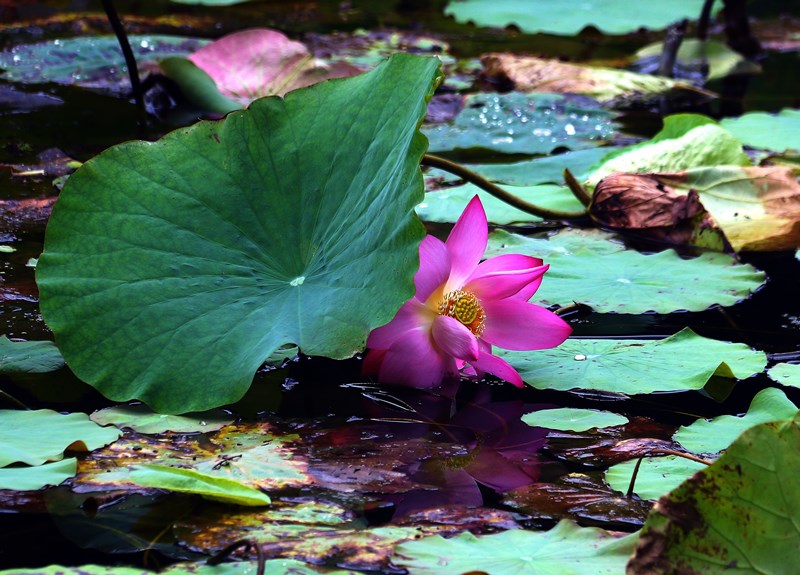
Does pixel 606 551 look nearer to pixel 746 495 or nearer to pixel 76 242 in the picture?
pixel 746 495

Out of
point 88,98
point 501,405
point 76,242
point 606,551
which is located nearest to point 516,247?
point 501,405

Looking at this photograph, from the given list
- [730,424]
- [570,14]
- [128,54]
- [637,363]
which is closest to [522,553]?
[730,424]

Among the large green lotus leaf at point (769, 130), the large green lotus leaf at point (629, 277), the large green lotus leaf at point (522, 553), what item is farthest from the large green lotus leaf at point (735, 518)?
the large green lotus leaf at point (769, 130)

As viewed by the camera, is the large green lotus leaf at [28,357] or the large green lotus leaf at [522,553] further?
the large green lotus leaf at [28,357]

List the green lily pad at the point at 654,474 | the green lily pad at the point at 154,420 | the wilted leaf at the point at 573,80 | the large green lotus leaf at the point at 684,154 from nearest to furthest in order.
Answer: the green lily pad at the point at 654,474 < the green lily pad at the point at 154,420 < the large green lotus leaf at the point at 684,154 < the wilted leaf at the point at 573,80

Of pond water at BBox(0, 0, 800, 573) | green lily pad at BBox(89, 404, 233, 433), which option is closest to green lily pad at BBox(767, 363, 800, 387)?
pond water at BBox(0, 0, 800, 573)

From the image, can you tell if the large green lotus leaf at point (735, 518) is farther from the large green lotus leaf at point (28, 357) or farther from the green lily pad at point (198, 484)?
the large green lotus leaf at point (28, 357)

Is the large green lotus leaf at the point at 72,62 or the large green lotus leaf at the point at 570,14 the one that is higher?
the large green lotus leaf at the point at 570,14

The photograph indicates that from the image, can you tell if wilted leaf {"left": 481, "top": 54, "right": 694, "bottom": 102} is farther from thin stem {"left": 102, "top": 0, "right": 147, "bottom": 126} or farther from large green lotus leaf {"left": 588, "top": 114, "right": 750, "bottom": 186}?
thin stem {"left": 102, "top": 0, "right": 147, "bottom": 126}
